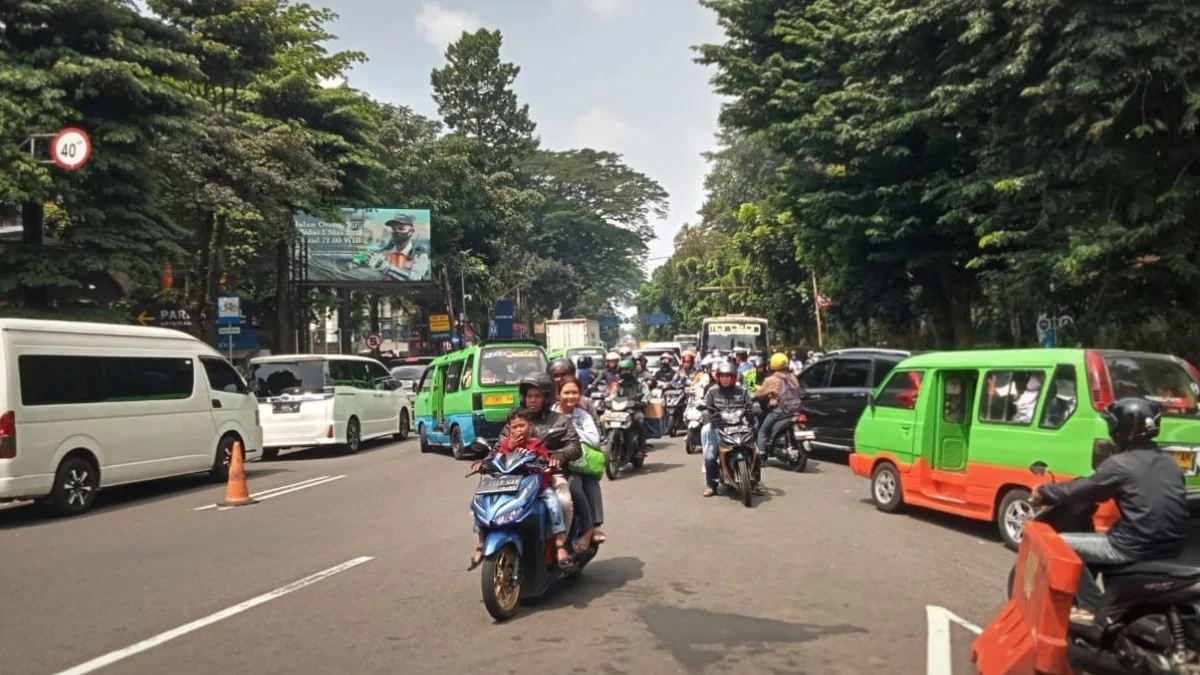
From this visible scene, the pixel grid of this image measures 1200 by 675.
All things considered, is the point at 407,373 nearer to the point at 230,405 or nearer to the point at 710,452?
the point at 230,405

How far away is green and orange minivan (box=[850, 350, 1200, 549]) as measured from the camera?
753 cm

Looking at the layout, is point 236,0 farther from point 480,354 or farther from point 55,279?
point 480,354

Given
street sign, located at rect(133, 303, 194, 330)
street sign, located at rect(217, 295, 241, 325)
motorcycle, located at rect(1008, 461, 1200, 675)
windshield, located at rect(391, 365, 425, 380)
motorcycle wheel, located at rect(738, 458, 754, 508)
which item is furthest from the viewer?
windshield, located at rect(391, 365, 425, 380)

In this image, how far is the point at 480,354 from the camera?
51.1ft

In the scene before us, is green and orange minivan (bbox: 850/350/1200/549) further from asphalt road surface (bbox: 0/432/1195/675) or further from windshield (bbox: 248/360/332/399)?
windshield (bbox: 248/360/332/399)

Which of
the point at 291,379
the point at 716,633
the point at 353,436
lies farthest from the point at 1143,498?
the point at 353,436

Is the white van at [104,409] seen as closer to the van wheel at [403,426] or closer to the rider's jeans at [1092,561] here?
the van wheel at [403,426]

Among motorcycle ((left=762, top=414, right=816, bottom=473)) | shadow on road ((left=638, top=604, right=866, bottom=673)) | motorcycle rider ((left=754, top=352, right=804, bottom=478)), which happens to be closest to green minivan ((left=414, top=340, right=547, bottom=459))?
motorcycle rider ((left=754, top=352, right=804, bottom=478))

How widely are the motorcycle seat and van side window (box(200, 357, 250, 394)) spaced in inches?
482

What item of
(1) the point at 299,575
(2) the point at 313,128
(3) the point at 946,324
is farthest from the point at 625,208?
(1) the point at 299,575

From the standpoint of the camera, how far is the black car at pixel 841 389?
1380 centimetres

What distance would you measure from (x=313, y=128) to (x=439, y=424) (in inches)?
578

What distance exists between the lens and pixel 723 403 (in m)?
10.7

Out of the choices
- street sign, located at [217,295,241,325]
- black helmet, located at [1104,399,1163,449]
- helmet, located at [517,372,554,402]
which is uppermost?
street sign, located at [217,295,241,325]
